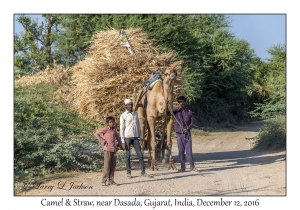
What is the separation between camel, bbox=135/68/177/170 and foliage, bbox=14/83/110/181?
1.20 meters

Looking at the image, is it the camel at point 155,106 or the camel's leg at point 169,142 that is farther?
the camel's leg at point 169,142

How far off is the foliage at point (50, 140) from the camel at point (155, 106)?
47.4 inches

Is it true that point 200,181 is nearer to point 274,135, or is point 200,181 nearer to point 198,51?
point 274,135

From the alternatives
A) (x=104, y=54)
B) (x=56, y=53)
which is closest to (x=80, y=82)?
(x=104, y=54)

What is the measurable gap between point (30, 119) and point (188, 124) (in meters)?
3.64

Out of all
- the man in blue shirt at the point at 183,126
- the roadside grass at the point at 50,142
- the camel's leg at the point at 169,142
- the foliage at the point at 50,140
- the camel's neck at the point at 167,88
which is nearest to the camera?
the roadside grass at the point at 50,142

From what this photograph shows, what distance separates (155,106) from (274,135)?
603cm

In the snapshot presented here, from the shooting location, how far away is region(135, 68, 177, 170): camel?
11.2 m

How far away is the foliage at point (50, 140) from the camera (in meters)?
10.8

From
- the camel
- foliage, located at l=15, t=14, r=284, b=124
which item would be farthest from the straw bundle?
foliage, located at l=15, t=14, r=284, b=124

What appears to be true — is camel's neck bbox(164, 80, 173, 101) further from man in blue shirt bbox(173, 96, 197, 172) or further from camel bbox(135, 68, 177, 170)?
man in blue shirt bbox(173, 96, 197, 172)

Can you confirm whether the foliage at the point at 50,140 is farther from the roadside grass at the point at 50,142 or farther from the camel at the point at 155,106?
the camel at the point at 155,106

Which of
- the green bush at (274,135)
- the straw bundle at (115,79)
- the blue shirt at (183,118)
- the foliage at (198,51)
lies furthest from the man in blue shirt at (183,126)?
the foliage at (198,51)
